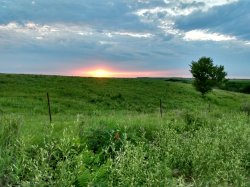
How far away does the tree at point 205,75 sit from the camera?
51938mm

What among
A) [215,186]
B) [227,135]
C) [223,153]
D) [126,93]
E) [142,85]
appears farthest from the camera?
[142,85]

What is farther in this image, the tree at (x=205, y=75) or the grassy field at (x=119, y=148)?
the tree at (x=205, y=75)

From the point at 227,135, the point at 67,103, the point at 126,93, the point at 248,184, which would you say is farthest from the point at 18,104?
the point at 248,184

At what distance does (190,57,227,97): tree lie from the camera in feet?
170

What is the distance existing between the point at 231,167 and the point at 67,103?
29989 mm

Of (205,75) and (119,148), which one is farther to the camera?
(205,75)

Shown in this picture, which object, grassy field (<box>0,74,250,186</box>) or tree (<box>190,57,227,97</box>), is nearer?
grassy field (<box>0,74,250,186</box>)

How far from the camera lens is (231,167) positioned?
6809mm

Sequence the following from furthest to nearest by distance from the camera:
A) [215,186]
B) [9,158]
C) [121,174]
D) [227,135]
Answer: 1. [227,135]
2. [9,158]
3. [215,186]
4. [121,174]

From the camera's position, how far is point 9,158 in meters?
6.88

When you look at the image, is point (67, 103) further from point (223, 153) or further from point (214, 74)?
point (223, 153)

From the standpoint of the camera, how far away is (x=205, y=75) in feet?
174

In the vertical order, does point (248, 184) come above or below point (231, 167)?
below

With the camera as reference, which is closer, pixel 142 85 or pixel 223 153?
pixel 223 153
